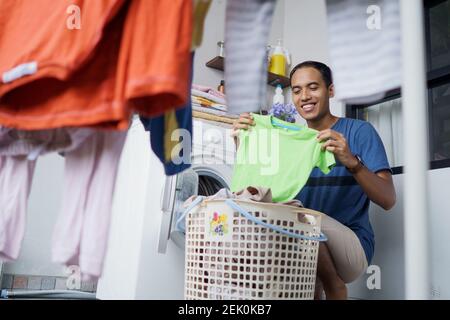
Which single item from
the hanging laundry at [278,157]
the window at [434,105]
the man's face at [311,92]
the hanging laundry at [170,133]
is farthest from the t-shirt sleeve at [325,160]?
the window at [434,105]

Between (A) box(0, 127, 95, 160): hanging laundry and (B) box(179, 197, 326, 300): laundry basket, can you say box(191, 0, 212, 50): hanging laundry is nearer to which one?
(A) box(0, 127, 95, 160): hanging laundry

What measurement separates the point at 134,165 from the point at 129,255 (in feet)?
1.29

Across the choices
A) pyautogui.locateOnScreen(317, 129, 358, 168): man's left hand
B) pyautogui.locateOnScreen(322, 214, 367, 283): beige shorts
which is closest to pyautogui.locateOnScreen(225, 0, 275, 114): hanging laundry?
pyautogui.locateOnScreen(317, 129, 358, 168): man's left hand

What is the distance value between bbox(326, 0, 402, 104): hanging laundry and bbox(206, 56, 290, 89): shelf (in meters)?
1.82

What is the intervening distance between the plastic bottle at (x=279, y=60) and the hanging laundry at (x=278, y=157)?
1.28 meters

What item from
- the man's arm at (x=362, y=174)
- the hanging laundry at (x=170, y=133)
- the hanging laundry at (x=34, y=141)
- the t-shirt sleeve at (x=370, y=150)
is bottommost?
the hanging laundry at (x=34, y=141)

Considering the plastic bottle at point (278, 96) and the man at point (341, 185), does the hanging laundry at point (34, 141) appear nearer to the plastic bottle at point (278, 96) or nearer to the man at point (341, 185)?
the man at point (341, 185)

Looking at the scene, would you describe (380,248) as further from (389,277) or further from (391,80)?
(391,80)

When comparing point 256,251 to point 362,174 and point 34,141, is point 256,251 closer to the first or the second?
point 362,174

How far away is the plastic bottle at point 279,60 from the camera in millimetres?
2678

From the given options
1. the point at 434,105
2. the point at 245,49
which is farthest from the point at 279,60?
the point at 245,49

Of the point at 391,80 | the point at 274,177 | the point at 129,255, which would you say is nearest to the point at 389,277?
the point at 274,177

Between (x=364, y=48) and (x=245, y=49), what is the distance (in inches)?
8.4
